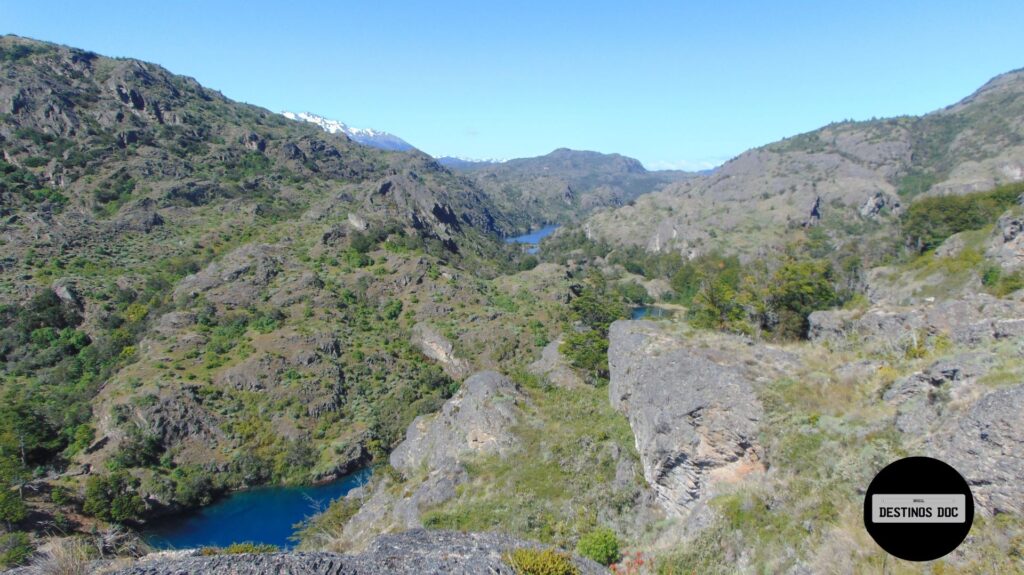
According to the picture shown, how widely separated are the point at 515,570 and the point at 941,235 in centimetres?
8251

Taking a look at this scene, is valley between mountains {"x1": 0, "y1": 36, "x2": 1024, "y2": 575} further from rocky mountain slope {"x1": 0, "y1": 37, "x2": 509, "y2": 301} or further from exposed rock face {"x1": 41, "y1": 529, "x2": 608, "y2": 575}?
rocky mountain slope {"x1": 0, "y1": 37, "x2": 509, "y2": 301}

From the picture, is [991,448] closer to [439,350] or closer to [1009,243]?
[1009,243]

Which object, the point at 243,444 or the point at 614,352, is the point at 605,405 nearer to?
the point at 614,352

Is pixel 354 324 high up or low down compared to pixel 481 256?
down

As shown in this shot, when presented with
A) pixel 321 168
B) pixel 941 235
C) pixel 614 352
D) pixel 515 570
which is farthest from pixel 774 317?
pixel 321 168

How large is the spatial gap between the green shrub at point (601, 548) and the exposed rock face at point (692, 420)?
2816mm

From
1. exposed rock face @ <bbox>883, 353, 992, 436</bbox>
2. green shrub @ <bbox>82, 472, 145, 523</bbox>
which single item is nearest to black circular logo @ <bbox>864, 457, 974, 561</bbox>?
exposed rock face @ <bbox>883, 353, 992, 436</bbox>

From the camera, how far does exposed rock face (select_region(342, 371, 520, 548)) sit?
25078mm

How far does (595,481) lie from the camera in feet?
70.1

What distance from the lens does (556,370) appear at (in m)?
48.2

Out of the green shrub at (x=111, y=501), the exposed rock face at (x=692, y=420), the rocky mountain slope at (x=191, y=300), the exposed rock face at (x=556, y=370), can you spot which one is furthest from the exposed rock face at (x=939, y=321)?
the green shrub at (x=111, y=501)

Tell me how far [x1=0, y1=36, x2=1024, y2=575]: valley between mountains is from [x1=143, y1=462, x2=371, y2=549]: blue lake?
1.56 meters

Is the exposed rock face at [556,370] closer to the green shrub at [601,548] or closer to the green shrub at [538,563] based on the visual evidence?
the green shrub at [601,548]

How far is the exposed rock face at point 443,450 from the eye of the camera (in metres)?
25.1
